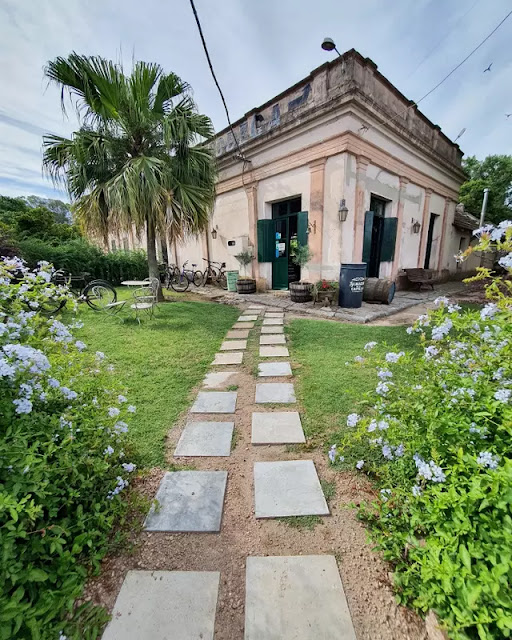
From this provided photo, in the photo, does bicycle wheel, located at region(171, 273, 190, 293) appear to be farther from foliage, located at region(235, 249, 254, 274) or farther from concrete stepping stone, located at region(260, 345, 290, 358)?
concrete stepping stone, located at region(260, 345, 290, 358)

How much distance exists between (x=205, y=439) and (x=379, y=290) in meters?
5.53

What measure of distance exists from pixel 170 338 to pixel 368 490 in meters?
3.39

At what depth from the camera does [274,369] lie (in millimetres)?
3139

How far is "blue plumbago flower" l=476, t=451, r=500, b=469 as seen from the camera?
87 cm

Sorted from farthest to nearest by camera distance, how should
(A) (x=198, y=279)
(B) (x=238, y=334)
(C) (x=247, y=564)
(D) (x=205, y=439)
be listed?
(A) (x=198, y=279) → (B) (x=238, y=334) → (D) (x=205, y=439) → (C) (x=247, y=564)

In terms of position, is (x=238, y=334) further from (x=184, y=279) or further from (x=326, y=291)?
(x=184, y=279)

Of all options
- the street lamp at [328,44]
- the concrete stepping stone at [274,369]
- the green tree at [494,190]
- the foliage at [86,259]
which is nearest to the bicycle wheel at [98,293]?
the foliage at [86,259]

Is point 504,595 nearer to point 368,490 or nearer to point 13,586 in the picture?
point 368,490

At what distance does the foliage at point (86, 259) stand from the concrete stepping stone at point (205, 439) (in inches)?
315

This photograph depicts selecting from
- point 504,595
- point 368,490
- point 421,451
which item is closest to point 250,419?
point 368,490

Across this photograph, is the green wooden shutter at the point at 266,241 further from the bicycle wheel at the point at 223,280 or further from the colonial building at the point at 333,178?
the bicycle wheel at the point at 223,280

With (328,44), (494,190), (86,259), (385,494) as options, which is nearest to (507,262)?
(385,494)

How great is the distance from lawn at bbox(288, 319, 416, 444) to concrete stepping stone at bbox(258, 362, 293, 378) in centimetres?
13

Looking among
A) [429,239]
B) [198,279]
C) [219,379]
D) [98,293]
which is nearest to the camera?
[219,379]
